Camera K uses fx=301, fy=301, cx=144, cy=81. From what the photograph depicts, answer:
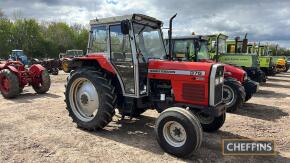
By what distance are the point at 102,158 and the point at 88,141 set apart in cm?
90

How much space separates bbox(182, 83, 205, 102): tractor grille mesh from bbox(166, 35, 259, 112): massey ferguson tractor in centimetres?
229

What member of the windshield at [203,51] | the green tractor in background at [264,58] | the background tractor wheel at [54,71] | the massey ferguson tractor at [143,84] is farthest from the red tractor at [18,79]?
the green tractor in background at [264,58]

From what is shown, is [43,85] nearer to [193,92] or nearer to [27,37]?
[193,92]

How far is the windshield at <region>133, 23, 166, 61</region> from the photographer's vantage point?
600 cm

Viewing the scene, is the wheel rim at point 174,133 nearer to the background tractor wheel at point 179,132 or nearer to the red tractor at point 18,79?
the background tractor wheel at point 179,132

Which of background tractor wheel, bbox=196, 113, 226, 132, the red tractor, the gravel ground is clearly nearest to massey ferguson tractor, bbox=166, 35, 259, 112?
the gravel ground

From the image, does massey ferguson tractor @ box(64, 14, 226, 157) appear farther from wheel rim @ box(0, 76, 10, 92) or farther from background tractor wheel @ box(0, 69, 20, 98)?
wheel rim @ box(0, 76, 10, 92)

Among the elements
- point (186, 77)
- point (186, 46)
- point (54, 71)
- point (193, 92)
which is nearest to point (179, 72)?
point (186, 77)

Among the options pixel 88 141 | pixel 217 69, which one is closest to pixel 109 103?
pixel 88 141

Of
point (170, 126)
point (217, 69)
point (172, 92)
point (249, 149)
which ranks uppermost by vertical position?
point (217, 69)

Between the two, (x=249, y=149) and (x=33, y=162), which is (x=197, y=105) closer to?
(x=249, y=149)

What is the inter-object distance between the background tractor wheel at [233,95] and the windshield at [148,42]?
122 inches

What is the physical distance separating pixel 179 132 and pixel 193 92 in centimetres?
80

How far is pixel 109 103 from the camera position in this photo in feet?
19.4
